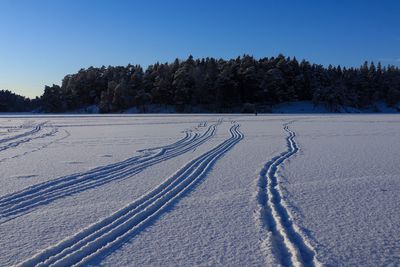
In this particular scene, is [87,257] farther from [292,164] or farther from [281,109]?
[281,109]

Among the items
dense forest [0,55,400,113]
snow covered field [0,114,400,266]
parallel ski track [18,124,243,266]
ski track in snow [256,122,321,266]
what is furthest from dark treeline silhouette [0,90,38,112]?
ski track in snow [256,122,321,266]

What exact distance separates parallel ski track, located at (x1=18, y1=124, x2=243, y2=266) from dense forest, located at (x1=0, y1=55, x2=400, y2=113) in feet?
189

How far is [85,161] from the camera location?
10.5 meters

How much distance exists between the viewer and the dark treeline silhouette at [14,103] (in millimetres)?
85500

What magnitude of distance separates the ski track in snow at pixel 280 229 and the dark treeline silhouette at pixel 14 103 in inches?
3562

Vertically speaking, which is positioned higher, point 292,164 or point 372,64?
point 372,64

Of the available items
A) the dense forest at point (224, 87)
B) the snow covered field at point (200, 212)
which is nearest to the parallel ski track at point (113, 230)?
the snow covered field at point (200, 212)

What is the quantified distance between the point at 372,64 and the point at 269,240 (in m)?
95.2

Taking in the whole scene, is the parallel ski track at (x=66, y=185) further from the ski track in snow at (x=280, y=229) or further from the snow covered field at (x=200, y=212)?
the ski track in snow at (x=280, y=229)

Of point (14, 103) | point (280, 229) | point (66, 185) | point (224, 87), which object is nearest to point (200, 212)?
point (280, 229)

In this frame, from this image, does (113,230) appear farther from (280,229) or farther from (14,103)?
(14,103)

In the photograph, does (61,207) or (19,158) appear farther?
(19,158)

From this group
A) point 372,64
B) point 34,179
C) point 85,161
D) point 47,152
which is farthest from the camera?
point 372,64

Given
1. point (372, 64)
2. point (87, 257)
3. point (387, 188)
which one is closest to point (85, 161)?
point (87, 257)
